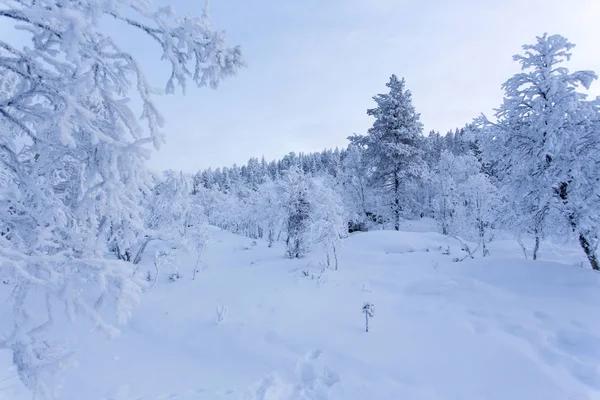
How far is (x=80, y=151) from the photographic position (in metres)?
2.63

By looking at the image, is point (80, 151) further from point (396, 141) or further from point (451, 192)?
point (451, 192)

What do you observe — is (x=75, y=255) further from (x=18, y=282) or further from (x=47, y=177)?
(x=47, y=177)

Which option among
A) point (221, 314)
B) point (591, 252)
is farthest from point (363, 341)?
point (591, 252)

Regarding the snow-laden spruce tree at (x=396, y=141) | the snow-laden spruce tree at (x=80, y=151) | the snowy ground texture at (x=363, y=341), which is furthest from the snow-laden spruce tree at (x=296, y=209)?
the snow-laden spruce tree at (x=80, y=151)

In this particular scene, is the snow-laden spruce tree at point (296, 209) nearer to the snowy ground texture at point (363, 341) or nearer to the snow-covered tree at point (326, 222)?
the snow-covered tree at point (326, 222)

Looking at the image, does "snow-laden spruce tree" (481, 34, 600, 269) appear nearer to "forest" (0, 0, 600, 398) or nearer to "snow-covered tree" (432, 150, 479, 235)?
"forest" (0, 0, 600, 398)

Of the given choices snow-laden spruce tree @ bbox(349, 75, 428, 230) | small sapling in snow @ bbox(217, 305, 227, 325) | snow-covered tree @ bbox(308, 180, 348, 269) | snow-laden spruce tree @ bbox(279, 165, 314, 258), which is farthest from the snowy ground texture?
snow-laden spruce tree @ bbox(349, 75, 428, 230)

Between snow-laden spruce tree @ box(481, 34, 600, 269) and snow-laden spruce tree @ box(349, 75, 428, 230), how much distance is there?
33.5 feet

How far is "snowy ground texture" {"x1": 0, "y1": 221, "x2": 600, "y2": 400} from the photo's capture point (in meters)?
5.25

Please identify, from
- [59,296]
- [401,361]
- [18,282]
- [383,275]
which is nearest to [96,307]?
[59,296]

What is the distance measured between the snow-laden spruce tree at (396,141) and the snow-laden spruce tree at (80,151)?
62.1 feet

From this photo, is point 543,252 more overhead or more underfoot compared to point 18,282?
more underfoot

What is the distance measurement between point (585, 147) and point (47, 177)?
1224 cm

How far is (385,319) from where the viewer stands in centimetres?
754
